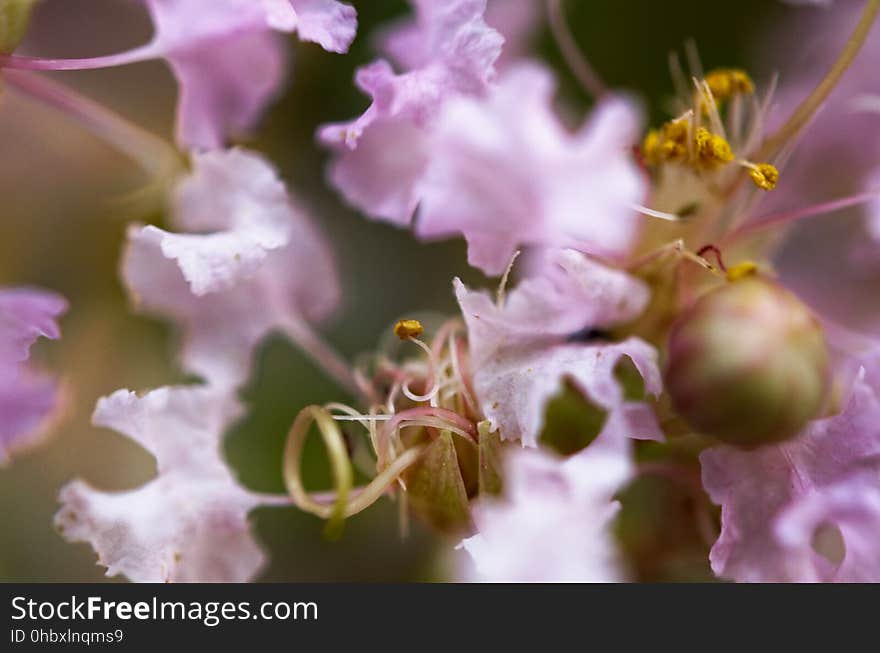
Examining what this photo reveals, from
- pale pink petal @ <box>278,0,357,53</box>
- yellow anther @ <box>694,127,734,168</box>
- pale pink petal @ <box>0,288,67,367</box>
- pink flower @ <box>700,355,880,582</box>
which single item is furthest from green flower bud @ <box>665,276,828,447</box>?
pale pink petal @ <box>0,288,67,367</box>

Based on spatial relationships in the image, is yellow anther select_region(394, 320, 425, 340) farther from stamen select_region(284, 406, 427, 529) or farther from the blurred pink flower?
the blurred pink flower

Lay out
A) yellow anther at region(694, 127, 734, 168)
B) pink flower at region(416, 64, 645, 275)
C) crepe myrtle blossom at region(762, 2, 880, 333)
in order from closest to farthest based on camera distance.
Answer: pink flower at region(416, 64, 645, 275), yellow anther at region(694, 127, 734, 168), crepe myrtle blossom at region(762, 2, 880, 333)

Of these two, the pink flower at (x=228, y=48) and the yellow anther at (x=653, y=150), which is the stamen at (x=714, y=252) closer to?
the yellow anther at (x=653, y=150)

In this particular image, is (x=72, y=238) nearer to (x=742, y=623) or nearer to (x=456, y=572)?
(x=456, y=572)

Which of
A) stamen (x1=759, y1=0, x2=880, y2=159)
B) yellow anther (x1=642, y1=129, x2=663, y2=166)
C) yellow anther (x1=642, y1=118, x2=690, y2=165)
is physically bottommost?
yellow anther (x1=642, y1=129, x2=663, y2=166)

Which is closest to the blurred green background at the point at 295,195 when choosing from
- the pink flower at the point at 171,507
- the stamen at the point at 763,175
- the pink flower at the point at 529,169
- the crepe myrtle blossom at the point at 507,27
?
the crepe myrtle blossom at the point at 507,27

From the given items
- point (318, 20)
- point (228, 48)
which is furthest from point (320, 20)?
point (228, 48)

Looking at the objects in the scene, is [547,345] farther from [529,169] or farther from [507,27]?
[507,27]
